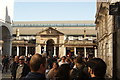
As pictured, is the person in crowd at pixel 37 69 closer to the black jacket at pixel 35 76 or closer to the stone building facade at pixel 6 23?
the black jacket at pixel 35 76

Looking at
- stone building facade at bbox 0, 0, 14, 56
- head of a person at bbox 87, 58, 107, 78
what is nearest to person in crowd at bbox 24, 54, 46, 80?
head of a person at bbox 87, 58, 107, 78

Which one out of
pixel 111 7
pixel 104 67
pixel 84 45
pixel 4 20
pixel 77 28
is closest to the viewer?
pixel 104 67

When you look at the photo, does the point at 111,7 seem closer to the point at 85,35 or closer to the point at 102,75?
the point at 102,75

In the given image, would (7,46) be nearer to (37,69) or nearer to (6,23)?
(6,23)

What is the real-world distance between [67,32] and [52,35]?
10033 mm

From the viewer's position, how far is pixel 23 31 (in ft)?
227

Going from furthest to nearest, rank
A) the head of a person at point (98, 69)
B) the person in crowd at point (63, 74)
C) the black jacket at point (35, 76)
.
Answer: the person in crowd at point (63, 74)
the head of a person at point (98, 69)
the black jacket at point (35, 76)

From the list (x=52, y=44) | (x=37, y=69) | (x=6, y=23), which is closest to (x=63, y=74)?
(x=37, y=69)

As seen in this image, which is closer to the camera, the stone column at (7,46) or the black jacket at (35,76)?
the black jacket at (35,76)

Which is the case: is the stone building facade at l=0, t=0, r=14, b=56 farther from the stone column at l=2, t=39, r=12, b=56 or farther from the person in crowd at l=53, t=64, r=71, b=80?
the person in crowd at l=53, t=64, r=71, b=80

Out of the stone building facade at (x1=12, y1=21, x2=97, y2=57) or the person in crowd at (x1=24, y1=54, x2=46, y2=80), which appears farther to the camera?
the stone building facade at (x1=12, y1=21, x2=97, y2=57)

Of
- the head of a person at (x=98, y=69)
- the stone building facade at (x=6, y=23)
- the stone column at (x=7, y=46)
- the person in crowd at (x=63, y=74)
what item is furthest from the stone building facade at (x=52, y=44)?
the head of a person at (x=98, y=69)

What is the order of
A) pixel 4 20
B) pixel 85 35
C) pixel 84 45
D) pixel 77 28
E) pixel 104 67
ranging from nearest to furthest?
pixel 104 67
pixel 4 20
pixel 84 45
pixel 85 35
pixel 77 28

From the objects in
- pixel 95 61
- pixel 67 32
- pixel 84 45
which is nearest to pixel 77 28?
pixel 67 32
